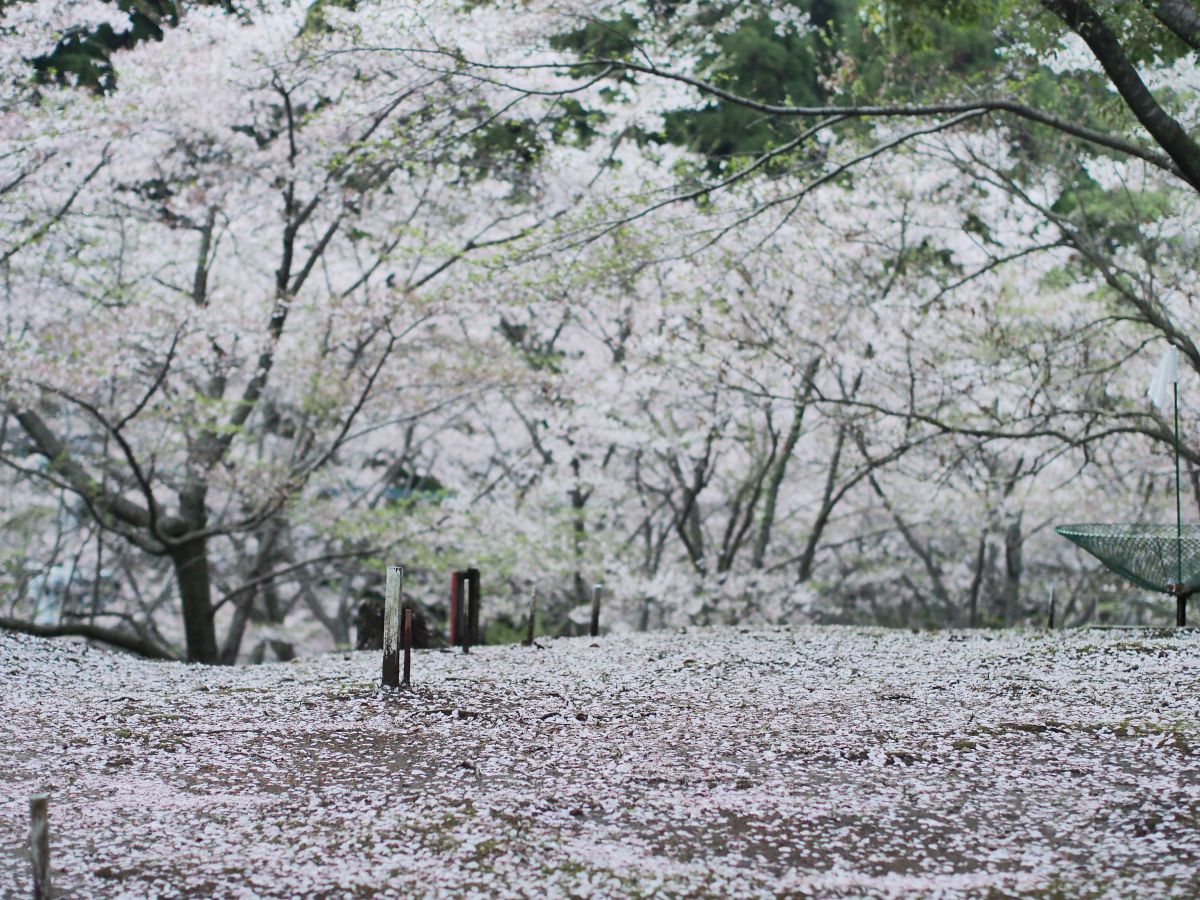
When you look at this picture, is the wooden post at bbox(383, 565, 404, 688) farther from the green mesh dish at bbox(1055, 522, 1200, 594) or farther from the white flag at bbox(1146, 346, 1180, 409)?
the white flag at bbox(1146, 346, 1180, 409)

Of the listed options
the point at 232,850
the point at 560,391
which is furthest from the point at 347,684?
the point at 560,391

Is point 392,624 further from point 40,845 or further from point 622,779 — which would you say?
point 40,845

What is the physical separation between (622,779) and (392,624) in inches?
80.8

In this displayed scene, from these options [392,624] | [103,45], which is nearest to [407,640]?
[392,624]

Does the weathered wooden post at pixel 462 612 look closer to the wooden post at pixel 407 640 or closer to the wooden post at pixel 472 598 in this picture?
the wooden post at pixel 472 598

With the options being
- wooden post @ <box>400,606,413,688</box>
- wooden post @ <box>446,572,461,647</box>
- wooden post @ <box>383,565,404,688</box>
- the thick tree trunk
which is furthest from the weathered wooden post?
the thick tree trunk

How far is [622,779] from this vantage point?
4.29 m

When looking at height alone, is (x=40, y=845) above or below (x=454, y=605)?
below

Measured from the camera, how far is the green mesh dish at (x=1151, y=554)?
7.40 metres

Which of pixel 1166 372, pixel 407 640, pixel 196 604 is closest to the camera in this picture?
pixel 407 640

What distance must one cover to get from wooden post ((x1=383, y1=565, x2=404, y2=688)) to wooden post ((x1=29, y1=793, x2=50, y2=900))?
283 centimetres

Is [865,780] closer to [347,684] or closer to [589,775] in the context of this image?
[589,775]

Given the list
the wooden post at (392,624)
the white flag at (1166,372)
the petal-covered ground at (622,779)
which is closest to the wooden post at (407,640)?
the wooden post at (392,624)

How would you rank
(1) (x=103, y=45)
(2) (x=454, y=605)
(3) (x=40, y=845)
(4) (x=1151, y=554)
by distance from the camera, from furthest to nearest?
1. (1) (x=103, y=45)
2. (2) (x=454, y=605)
3. (4) (x=1151, y=554)
4. (3) (x=40, y=845)
